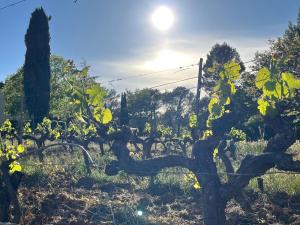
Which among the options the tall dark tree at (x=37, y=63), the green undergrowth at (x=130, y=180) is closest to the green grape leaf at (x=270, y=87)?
the green undergrowth at (x=130, y=180)

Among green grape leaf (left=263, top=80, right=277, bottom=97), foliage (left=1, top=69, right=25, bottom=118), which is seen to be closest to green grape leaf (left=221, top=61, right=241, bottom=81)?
green grape leaf (left=263, top=80, right=277, bottom=97)

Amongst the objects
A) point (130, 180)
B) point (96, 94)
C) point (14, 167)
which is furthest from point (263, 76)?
point (130, 180)

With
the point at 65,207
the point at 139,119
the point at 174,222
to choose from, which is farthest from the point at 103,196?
the point at 139,119

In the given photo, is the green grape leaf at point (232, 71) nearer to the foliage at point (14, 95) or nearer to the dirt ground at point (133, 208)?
the dirt ground at point (133, 208)

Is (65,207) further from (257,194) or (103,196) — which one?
(257,194)

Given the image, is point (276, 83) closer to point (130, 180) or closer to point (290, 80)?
point (290, 80)

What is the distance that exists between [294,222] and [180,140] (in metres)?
9.16

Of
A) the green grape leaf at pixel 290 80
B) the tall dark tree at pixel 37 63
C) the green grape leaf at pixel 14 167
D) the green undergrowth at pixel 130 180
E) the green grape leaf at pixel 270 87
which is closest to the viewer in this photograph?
the green grape leaf at pixel 290 80

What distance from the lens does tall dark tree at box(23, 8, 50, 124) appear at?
26.5 m

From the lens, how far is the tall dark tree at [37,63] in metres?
26.5

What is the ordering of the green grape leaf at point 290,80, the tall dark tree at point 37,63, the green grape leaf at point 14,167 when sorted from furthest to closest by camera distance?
the tall dark tree at point 37,63 < the green grape leaf at point 14,167 < the green grape leaf at point 290,80

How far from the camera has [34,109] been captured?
26781mm

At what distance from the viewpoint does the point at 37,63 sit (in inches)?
1046

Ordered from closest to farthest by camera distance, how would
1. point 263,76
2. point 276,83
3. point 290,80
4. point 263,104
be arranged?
point 290,80
point 276,83
point 263,76
point 263,104
